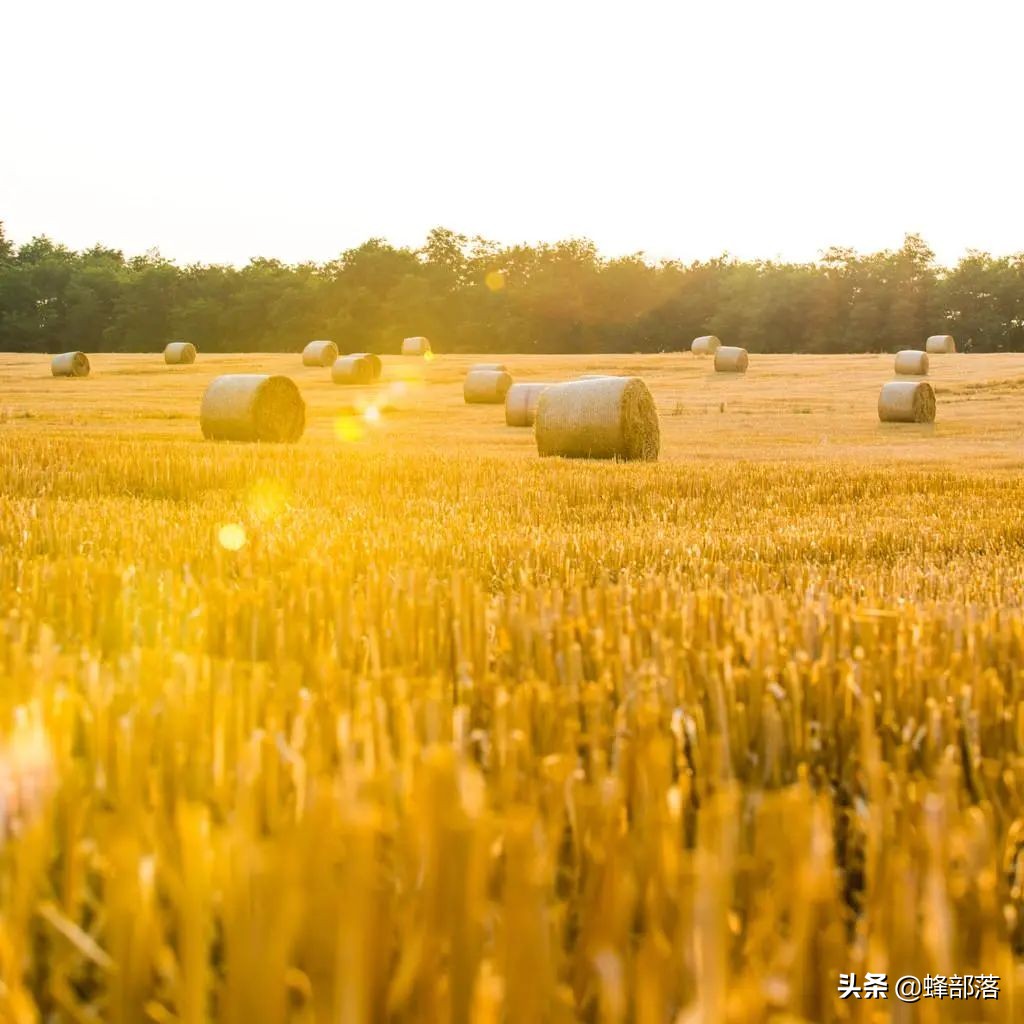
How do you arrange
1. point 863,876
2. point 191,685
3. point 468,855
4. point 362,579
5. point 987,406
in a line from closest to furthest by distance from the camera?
point 468,855 < point 863,876 < point 191,685 < point 362,579 < point 987,406

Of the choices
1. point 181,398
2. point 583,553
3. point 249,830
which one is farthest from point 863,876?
point 181,398

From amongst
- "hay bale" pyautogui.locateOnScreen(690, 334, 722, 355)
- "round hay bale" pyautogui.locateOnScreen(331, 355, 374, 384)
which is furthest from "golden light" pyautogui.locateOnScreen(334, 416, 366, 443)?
"hay bale" pyautogui.locateOnScreen(690, 334, 722, 355)

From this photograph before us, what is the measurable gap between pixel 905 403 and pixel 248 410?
17.2 meters

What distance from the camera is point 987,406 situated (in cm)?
3388

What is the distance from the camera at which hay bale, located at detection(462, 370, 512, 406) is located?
3775cm

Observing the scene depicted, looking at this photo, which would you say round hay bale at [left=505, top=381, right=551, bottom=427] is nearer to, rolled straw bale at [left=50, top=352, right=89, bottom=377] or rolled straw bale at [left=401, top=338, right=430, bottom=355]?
rolled straw bale at [left=50, top=352, right=89, bottom=377]

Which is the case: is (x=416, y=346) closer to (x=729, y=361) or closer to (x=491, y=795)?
(x=729, y=361)

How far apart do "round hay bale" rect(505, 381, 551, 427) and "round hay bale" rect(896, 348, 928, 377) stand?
22091mm

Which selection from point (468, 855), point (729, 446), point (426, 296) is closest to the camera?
point (468, 855)

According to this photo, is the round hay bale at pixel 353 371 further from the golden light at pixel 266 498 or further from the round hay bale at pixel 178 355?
the golden light at pixel 266 498

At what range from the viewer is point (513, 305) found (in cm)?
9700

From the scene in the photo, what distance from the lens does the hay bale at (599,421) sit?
17672mm

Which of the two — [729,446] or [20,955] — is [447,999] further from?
[729,446]

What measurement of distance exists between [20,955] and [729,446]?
21.0 m
